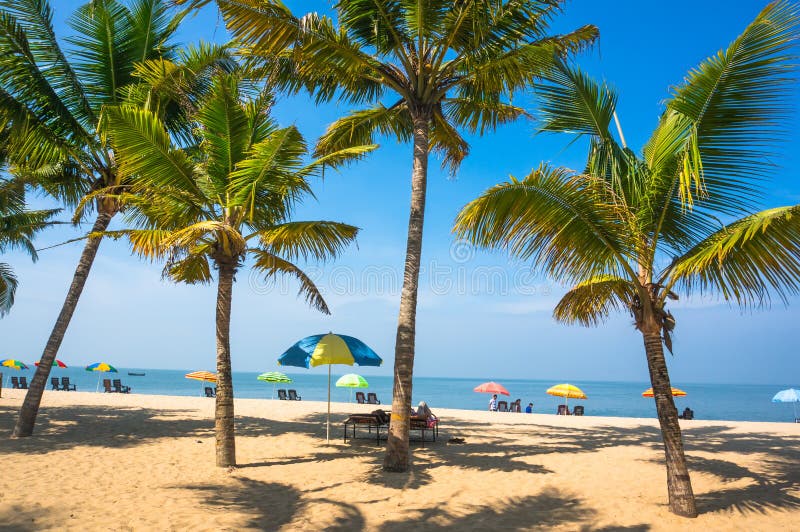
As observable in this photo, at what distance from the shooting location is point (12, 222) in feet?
52.9

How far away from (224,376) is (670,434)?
22.3 feet

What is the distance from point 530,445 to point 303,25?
9.82 meters

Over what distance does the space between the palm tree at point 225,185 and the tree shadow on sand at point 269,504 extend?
144cm

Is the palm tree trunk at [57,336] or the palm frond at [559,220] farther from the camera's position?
the palm tree trunk at [57,336]

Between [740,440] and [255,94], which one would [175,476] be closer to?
[255,94]

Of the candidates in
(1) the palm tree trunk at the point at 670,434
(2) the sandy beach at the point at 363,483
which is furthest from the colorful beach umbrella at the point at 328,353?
(1) the palm tree trunk at the point at 670,434

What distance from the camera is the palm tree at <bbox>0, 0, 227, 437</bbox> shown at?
10.2 meters

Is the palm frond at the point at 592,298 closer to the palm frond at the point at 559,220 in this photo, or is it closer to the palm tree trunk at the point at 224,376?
the palm frond at the point at 559,220

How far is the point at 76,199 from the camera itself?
44.9ft

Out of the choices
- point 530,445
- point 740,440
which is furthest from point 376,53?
point 740,440

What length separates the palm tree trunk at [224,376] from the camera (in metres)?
8.20

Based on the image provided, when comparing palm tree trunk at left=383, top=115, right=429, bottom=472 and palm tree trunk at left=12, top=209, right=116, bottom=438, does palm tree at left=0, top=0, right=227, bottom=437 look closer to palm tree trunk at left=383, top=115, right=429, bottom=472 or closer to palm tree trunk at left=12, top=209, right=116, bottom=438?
palm tree trunk at left=12, top=209, right=116, bottom=438

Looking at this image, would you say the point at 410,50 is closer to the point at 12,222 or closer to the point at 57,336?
the point at 57,336

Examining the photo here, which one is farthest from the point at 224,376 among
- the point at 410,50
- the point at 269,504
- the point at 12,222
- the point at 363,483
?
the point at 12,222
